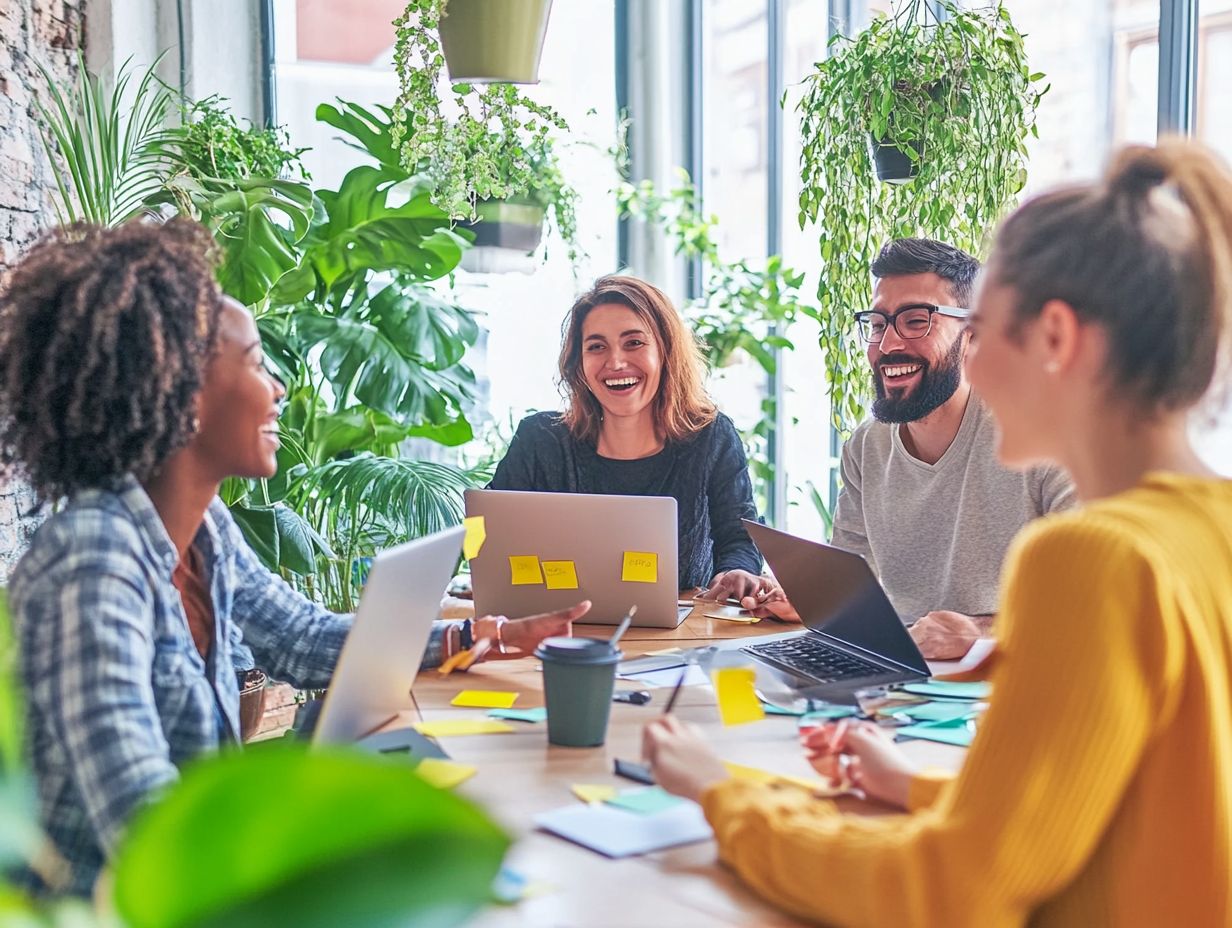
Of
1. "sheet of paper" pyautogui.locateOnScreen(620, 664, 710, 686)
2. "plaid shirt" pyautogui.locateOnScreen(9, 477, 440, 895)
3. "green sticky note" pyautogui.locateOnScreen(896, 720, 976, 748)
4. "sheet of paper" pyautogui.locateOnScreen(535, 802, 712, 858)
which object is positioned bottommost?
"sheet of paper" pyautogui.locateOnScreen(620, 664, 710, 686)

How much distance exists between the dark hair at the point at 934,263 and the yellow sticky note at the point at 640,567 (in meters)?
0.87

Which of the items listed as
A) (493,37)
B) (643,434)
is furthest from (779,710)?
(493,37)

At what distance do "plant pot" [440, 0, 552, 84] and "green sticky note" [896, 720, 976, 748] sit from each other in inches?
71.1

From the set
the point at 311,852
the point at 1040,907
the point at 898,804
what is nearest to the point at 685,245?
the point at 898,804

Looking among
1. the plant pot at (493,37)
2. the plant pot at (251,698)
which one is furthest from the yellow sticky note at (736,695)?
the plant pot at (251,698)

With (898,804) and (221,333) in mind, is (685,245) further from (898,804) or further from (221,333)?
(898,804)

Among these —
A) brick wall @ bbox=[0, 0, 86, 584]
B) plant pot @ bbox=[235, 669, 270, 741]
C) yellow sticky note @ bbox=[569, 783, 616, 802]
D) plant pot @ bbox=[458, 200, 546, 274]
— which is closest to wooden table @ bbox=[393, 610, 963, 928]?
yellow sticky note @ bbox=[569, 783, 616, 802]

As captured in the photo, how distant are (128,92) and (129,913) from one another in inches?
164

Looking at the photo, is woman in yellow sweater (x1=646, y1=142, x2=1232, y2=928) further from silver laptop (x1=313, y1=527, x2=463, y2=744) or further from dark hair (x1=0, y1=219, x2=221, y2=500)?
dark hair (x1=0, y1=219, x2=221, y2=500)

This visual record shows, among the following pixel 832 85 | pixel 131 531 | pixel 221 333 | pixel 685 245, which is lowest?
pixel 131 531

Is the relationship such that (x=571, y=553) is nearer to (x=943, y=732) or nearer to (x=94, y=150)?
(x=943, y=732)

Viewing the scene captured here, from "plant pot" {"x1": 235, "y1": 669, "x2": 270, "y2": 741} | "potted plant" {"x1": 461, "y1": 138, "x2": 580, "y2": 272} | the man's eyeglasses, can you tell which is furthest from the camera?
"potted plant" {"x1": 461, "y1": 138, "x2": 580, "y2": 272}

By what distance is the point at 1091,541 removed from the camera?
948 mm

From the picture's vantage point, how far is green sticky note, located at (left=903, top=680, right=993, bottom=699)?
1.75 m
